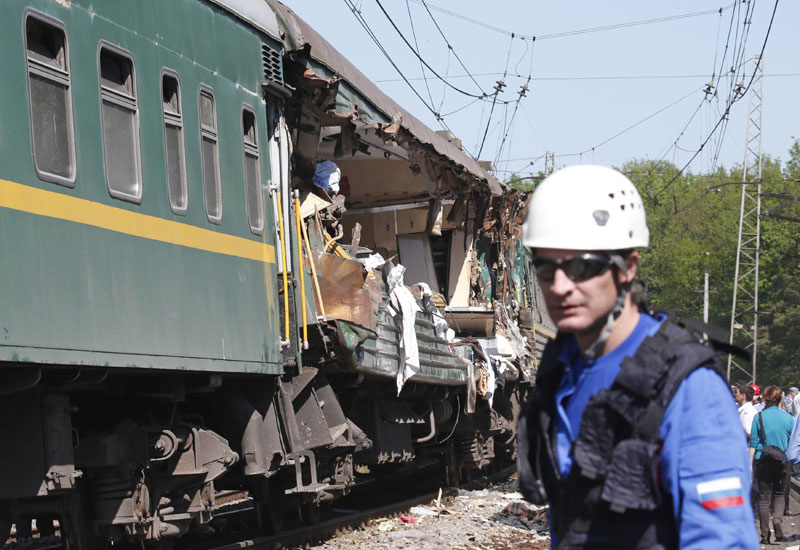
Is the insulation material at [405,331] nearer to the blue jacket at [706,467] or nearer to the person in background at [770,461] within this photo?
the person in background at [770,461]

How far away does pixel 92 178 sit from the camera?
23.7 feet

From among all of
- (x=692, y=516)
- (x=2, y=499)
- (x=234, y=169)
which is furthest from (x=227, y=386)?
(x=692, y=516)

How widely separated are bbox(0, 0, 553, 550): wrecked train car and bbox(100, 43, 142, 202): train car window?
2 centimetres

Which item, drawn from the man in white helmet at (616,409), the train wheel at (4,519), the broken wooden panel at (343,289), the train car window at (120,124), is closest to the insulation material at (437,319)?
the broken wooden panel at (343,289)

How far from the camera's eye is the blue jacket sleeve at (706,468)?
264 centimetres

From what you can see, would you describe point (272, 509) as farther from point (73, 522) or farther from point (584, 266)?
point (584, 266)

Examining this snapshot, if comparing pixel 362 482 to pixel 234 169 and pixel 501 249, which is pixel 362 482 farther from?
pixel 234 169

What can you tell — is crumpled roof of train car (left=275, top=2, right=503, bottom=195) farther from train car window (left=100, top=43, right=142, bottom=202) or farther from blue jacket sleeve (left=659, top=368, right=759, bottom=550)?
blue jacket sleeve (left=659, top=368, right=759, bottom=550)

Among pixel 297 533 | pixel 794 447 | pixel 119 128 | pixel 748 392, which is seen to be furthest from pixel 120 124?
pixel 748 392

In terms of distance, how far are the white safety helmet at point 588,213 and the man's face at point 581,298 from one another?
0.05m

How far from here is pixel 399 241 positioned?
53.7 ft

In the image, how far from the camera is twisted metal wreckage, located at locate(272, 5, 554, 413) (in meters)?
11.0

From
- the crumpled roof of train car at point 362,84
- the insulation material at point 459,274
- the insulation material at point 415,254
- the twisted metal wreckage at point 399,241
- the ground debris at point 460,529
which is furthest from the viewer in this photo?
the insulation material at point 459,274

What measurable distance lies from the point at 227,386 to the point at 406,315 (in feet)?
9.99
